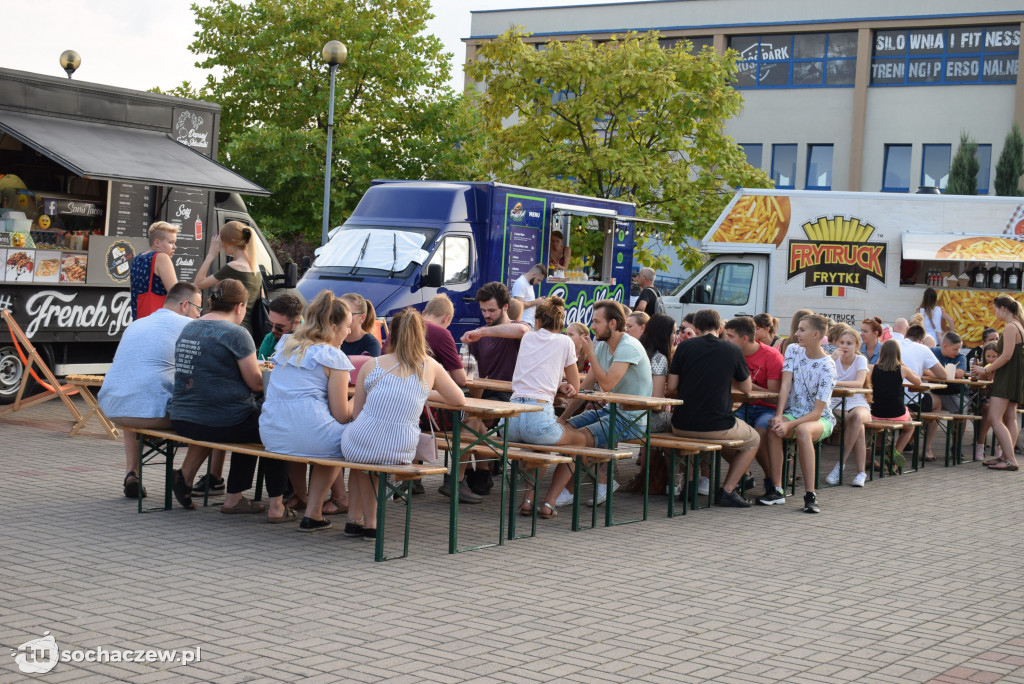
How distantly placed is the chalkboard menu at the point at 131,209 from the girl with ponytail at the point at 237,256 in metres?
4.61

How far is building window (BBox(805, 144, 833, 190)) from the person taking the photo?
42531 mm

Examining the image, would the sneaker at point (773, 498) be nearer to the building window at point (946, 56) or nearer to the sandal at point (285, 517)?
the sandal at point (285, 517)

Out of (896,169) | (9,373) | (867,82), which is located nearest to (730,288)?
(9,373)

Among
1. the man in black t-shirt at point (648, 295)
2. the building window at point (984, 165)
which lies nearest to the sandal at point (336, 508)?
the man in black t-shirt at point (648, 295)

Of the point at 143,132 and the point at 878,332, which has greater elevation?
the point at 143,132

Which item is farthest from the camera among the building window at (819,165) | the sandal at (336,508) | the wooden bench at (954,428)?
the building window at (819,165)

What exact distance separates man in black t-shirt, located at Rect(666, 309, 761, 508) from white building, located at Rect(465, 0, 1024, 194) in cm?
3196

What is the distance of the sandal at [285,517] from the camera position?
8016 millimetres

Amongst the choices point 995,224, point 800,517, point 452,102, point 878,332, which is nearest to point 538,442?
point 800,517

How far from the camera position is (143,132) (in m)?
15.6

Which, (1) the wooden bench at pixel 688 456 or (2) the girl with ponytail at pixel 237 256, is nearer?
(1) the wooden bench at pixel 688 456

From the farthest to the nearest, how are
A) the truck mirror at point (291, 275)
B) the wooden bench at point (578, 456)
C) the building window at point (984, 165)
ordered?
1. the building window at point (984, 165)
2. the truck mirror at point (291, 275)
3. the wooden bench at point (578, 456)

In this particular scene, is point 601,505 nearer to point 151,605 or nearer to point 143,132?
point 151,605

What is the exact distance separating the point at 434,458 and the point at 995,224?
14.1 metres
